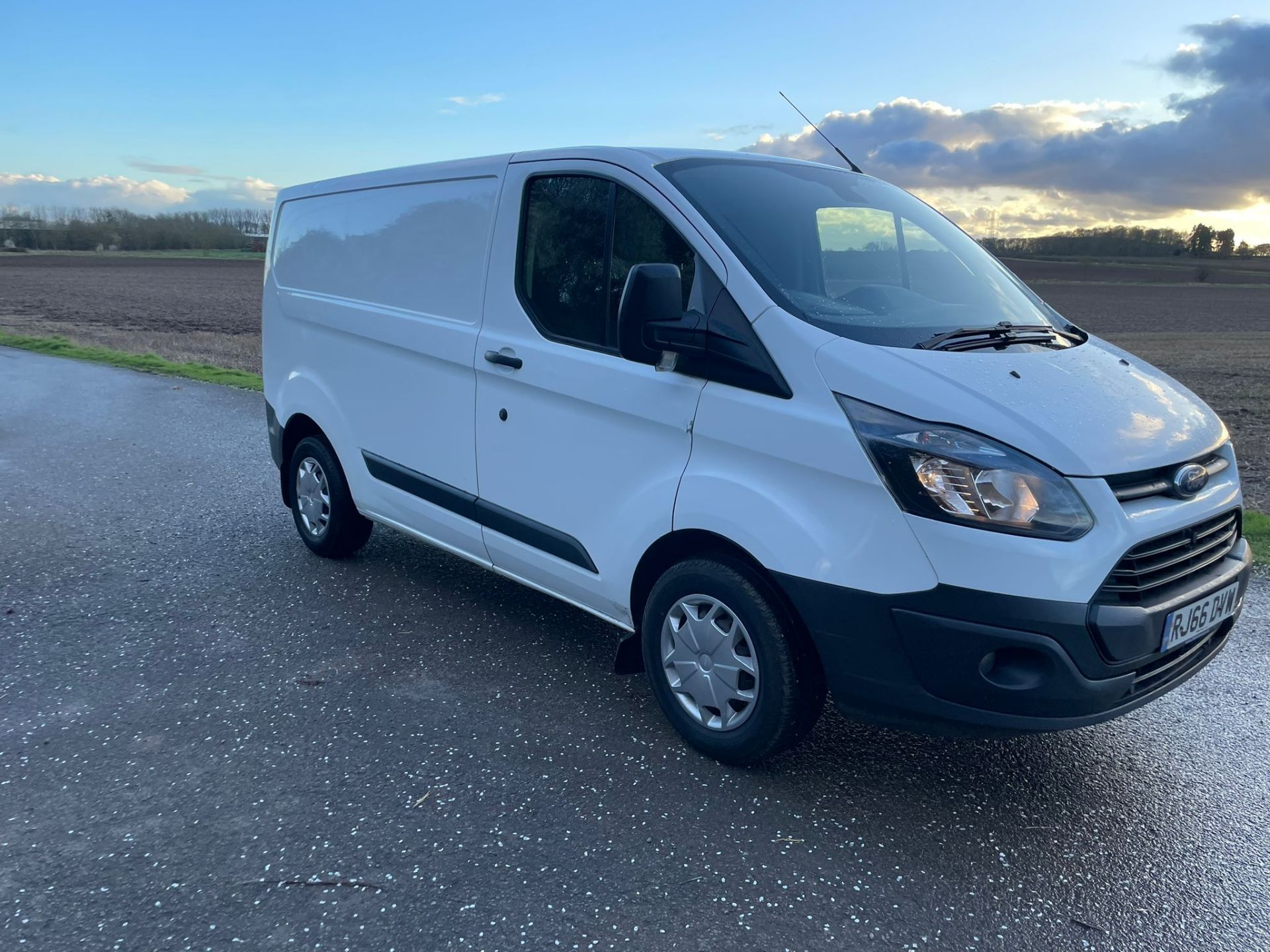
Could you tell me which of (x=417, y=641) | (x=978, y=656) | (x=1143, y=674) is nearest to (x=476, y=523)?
(x=417, y=641)

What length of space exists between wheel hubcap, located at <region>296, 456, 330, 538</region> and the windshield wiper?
3449 mm

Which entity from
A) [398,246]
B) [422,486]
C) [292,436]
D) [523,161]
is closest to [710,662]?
[422,486]

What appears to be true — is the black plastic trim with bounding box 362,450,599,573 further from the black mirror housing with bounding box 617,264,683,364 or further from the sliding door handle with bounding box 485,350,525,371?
the black mirror housing with bounding box 617,264,683,364

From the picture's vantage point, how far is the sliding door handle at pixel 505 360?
12.9 feet

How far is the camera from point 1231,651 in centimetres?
445

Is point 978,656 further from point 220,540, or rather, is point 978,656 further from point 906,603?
point 220,540

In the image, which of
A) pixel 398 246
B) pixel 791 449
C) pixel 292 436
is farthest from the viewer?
pixel 292 436

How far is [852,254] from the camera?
12.1 feet

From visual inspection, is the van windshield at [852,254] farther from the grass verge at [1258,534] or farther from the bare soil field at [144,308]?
the bare soil field at [144,308]

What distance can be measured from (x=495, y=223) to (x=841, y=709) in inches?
93.5

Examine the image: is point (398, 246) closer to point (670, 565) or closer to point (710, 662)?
point (670, 565)

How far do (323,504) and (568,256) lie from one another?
7.84 feet

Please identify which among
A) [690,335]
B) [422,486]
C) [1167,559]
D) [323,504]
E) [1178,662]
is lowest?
[323,504]

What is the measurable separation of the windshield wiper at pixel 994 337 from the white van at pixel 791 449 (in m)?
0.02
